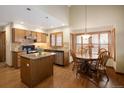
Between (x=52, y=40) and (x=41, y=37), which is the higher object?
(x=41, y=37)

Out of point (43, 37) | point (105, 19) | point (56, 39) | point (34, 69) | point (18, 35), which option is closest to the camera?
point (34, 69)

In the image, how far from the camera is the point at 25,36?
5.21 meters

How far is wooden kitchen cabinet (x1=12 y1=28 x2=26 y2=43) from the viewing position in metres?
4.66

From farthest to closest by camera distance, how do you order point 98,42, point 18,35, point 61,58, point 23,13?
point 98,42 → point 61,58 → point 18,35 → point 23,13

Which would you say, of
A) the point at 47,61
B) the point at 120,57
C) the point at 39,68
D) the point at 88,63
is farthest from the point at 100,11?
the point at 39,68

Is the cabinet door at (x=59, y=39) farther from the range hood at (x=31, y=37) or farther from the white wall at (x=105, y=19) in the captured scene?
the range hood at (x=31, y=37)

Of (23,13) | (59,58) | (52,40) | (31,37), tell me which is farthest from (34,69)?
(52,40)

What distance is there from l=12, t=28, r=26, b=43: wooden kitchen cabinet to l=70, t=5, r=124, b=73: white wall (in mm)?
2807

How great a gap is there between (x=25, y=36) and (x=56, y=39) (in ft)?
6.57

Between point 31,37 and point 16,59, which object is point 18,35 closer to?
point 31,37

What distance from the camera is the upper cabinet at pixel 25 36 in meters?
4.69

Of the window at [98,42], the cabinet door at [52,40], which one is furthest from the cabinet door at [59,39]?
the window at [98,42]

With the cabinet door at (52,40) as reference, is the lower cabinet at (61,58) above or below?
below

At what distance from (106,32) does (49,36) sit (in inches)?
147
